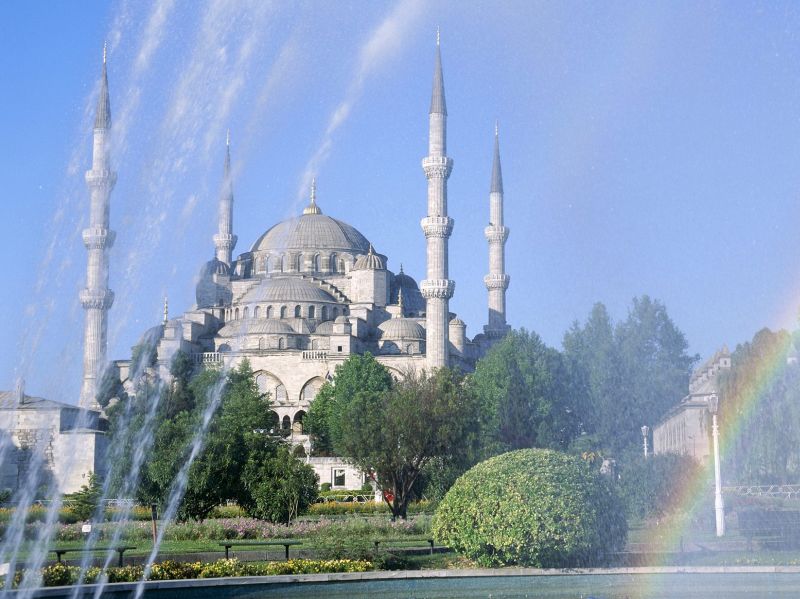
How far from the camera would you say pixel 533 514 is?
16.7 meters

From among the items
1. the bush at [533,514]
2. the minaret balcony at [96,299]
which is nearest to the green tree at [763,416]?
the bush at [533,514]

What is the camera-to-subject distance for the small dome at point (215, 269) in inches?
2547

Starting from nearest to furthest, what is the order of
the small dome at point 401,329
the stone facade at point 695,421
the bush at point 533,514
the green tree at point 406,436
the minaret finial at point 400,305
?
the bush at point 533,514 < the green tree at point 406,436 < the stone facade at point 695,421 < the small dome at point 401,329 < the minaret finial at point 400,305

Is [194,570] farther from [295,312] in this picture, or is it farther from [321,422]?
[295,312]

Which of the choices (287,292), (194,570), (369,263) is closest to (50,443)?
(287,292)

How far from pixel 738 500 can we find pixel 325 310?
36.1m

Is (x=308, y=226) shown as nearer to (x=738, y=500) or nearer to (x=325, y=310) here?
(x=325, y=310)

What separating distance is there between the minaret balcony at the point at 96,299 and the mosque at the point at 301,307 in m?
0.05

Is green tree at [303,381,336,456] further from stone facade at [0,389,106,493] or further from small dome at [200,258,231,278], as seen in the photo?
small dome at [200,258,231,278]

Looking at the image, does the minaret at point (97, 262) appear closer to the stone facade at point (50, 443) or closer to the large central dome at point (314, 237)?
the stone facade at point (50, 443)

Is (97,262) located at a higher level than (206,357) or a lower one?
higher

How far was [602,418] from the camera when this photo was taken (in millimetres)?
46562

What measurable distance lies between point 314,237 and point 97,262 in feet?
65.8

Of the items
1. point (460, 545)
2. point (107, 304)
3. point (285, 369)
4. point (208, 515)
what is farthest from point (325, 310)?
point (460, 545)
